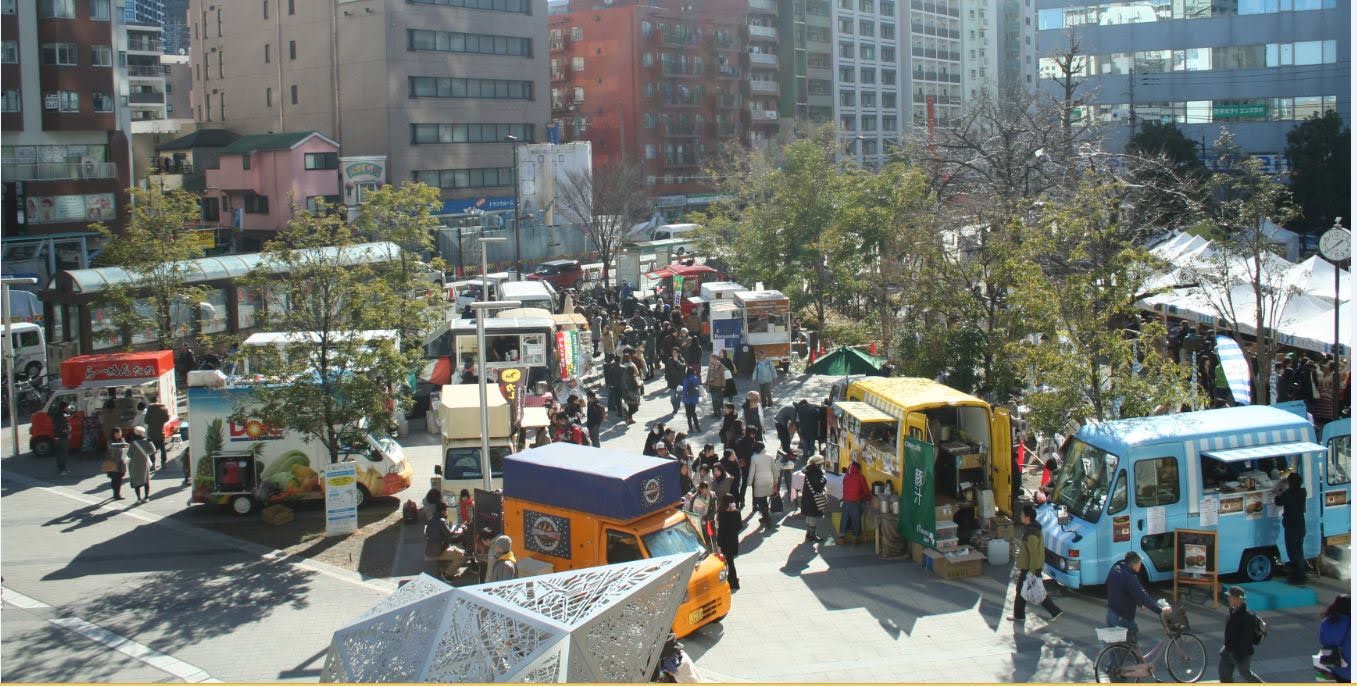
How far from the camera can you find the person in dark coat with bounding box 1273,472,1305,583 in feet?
47.7

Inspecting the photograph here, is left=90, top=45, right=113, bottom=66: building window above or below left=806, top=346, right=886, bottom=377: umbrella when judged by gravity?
above

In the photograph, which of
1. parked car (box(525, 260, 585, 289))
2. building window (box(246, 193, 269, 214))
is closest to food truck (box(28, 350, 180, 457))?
parked car (box(525, 260, 585, 289))

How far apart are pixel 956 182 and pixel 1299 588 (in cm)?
1908

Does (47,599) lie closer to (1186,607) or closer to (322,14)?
(1186,607)

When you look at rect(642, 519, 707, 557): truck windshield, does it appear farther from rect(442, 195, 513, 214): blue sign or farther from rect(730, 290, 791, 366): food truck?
rect(442, 195, 513, 214): blue sign

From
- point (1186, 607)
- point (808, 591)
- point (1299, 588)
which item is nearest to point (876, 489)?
point (808, 591)

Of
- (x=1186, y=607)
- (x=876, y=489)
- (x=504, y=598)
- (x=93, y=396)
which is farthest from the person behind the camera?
(x=93, y=396)

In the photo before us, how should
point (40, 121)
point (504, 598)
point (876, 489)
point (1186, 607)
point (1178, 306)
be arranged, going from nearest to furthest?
point (504, 598), point (1186, 607), point (876, 489), point (1178, 306), point (40, 121)

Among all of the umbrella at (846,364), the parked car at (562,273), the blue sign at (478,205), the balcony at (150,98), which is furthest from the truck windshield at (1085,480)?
the balcony at (150,98)

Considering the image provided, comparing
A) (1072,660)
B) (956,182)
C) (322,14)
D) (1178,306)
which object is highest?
(322,14)

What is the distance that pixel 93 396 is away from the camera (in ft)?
80.8

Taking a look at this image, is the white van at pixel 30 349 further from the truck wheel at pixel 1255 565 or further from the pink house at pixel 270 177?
the pink house at pixel 270 177

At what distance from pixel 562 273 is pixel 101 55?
2051cm

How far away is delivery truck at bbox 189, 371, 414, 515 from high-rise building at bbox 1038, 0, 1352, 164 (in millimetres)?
47434
